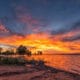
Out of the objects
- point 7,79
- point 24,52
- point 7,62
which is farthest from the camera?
point 24,52

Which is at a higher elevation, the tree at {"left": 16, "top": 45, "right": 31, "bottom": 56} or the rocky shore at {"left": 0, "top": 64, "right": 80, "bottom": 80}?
the tree at {"left": 16, "top": 45, "right": 31, "bottom": 56}

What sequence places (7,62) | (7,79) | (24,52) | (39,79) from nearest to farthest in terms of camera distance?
(7,79)
(39,79)
(7,62)
(24,52)

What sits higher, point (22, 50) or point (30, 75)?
point (22, 50)

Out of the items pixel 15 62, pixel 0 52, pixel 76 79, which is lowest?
pixel 76 79

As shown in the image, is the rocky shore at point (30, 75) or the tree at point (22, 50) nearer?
the rocky shore at point (30, 75)

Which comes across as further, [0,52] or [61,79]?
[0,52]

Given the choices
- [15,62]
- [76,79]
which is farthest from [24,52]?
[76,79]

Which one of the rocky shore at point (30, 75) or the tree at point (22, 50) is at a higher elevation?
the tree at point (22, 50)

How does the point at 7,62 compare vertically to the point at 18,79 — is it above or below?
above

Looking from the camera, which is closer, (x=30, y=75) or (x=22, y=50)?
(x=30, y=75)

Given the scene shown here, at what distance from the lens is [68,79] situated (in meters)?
22.5

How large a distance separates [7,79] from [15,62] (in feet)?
64.6

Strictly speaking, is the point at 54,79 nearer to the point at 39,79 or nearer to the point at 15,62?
the point at 39,79

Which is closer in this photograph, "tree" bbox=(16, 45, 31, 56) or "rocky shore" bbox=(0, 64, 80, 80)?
→ "rocky shore" bbox=(0, 64, 80, 80)
